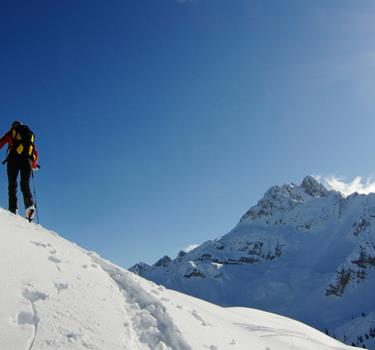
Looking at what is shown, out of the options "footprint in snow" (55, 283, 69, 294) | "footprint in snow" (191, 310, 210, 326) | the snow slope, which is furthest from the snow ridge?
"footprint in snow" (191, 310, 210, 326)

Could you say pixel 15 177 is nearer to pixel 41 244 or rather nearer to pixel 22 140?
pixel 22 140

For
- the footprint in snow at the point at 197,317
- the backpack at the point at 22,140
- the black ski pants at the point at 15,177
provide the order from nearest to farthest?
1. the footprint in snow at the point at 197,317
2. the backpack at the point at 22,140
3. the black ski pants at the point at 15,177

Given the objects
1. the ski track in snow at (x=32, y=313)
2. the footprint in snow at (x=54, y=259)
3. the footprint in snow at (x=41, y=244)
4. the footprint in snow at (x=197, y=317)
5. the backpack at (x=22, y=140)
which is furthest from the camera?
the backpack at (x=22, y=140)

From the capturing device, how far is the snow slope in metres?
6.39

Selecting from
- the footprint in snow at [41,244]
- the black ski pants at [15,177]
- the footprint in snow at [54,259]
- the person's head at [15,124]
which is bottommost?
the footprint in snow at [54,259]

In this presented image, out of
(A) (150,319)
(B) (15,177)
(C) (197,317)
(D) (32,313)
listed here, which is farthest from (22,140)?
(D) (32,313)

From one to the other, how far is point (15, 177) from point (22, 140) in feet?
3.79

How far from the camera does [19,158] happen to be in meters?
13.7

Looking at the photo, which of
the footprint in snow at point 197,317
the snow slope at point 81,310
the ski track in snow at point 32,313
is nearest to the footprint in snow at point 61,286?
the snow slope at point 81,310

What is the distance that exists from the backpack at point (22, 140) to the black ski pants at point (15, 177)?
214mm

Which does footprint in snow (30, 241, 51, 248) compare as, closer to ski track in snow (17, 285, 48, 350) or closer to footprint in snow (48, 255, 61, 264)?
footprint in snow (48, 255, 61, 264)

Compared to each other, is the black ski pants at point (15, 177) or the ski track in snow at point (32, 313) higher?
the black ski pants at point (15, 177)

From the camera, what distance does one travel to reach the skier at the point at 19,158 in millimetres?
13562

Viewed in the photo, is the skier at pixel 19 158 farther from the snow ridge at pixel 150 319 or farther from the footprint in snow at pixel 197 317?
the footprint in snow at pixel 197 317
